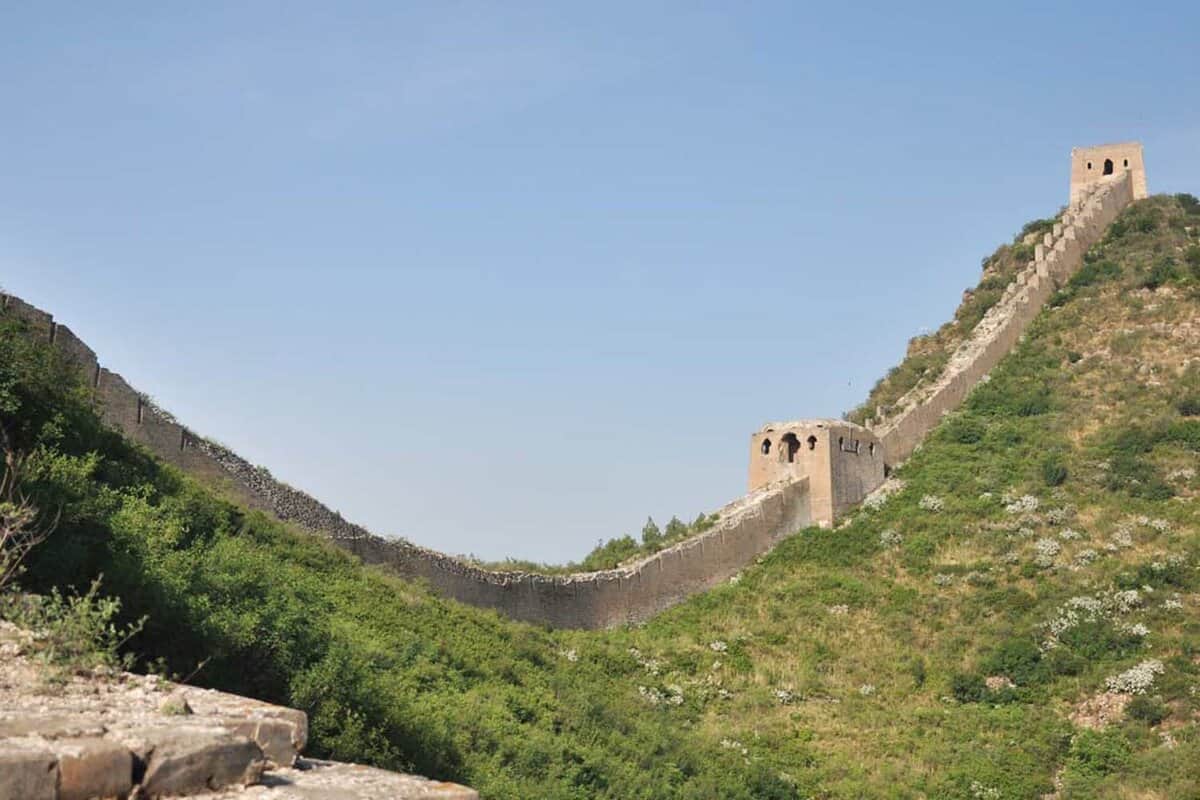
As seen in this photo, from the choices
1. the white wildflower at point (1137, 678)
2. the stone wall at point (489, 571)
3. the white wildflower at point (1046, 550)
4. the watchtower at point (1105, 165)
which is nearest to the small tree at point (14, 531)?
the stone wall at point (489, 571)

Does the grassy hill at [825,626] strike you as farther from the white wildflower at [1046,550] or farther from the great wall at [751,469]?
the great wall at [751,469]

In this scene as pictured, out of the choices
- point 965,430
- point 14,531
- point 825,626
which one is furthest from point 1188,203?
point 14,531

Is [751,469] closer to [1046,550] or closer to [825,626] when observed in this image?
[825,626]

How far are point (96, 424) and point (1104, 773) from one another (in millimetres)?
14299

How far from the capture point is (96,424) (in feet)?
48.9

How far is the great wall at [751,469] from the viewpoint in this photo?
719 inches

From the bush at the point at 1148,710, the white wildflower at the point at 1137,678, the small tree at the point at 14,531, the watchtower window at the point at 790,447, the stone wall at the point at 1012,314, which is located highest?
the stone wall at the point at 1012,314

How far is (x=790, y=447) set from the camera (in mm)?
32000

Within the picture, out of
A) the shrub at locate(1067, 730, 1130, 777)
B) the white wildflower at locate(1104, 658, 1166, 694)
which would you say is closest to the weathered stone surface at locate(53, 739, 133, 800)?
the shrub at locate(1067, 730, 1130, 777)

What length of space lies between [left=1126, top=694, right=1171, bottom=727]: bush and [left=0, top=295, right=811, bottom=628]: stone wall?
29.1 feet

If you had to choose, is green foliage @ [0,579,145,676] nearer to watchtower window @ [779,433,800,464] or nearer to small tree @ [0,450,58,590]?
small tree @ [0,450,58,590]

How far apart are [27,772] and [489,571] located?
18.0 meters

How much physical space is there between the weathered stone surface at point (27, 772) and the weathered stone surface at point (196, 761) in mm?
383

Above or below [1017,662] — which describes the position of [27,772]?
above
